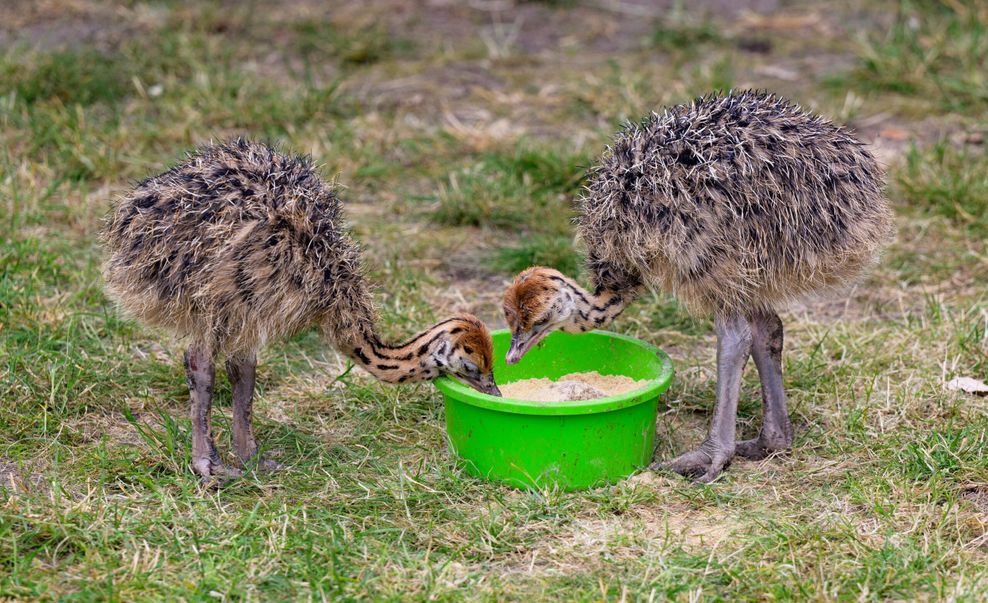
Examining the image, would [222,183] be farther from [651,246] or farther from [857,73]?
[857,73]

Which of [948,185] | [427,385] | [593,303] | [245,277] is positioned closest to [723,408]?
[593,303]

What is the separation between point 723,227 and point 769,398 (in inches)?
36.8

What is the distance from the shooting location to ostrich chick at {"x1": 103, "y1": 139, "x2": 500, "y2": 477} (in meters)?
4.36

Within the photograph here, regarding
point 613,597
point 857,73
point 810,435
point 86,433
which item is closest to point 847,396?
point 810,435

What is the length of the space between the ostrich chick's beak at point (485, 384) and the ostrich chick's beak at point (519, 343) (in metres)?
0.14

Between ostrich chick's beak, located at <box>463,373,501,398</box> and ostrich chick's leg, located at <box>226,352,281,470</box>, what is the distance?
0.82 m

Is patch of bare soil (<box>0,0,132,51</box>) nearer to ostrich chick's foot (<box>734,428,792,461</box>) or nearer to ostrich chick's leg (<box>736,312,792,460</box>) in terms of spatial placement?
ostrich chick's leg (<box>736,312,792,460</box>)

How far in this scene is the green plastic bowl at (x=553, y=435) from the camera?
453 centimetres

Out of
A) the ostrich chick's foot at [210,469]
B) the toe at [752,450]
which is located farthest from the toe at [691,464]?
the ostrich chick's foot at [210,469]

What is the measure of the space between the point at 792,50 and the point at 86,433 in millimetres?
6857

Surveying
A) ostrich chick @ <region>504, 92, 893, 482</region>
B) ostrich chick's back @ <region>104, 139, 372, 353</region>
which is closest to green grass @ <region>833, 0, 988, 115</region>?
ostrich chick @ <region>504, 92, 893, 482</region>

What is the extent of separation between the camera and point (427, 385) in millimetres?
5621

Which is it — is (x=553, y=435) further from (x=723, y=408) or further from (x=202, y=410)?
(x=202, y=410)

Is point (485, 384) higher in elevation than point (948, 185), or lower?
lower
